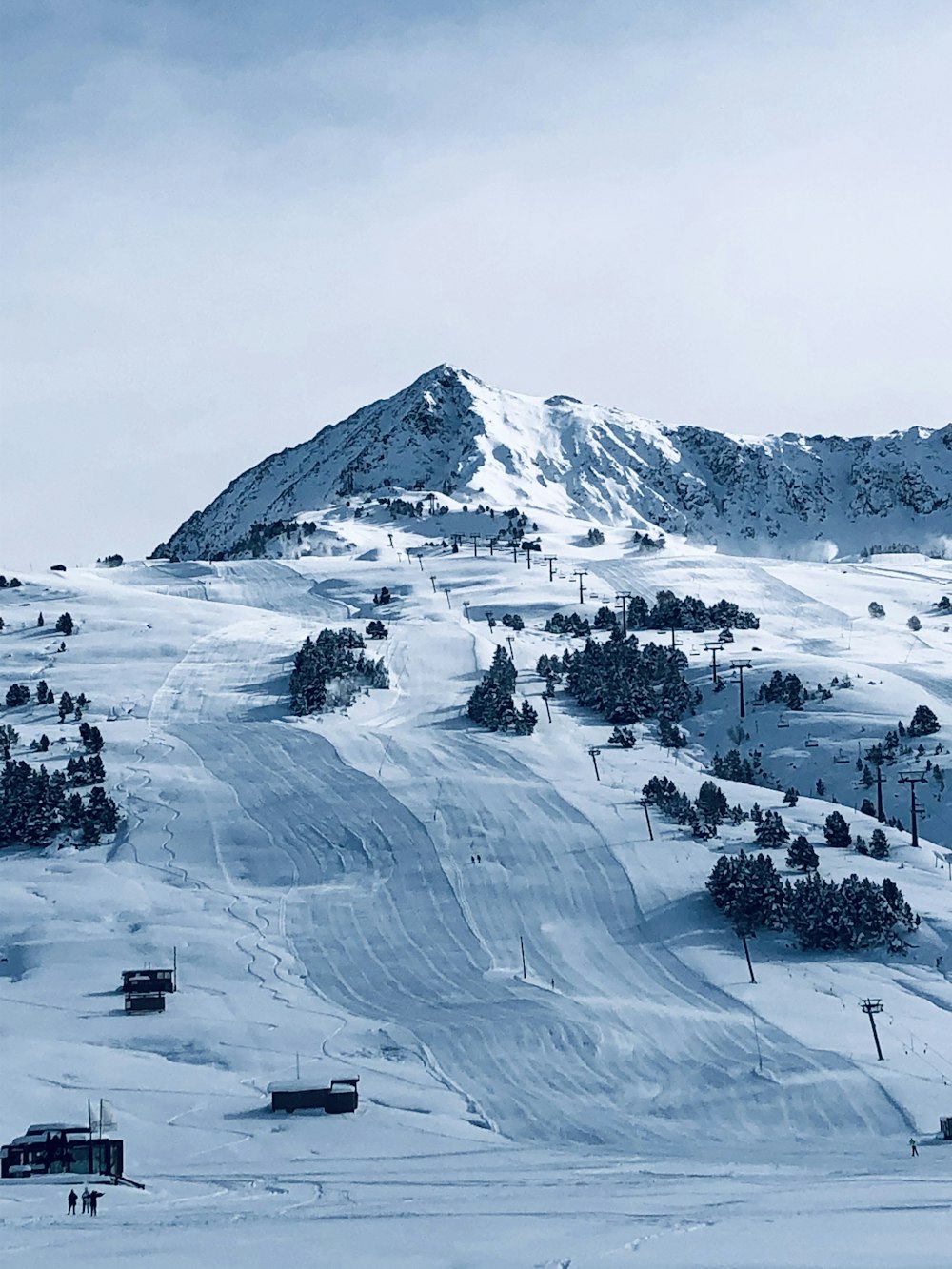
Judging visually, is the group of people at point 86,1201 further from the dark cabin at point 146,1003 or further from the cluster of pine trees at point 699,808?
the cluster of pine trees at point 699,808

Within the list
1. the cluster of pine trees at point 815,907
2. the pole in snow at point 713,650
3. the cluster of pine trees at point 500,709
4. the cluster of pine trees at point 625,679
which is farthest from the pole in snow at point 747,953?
the pole in snow at point 713,650

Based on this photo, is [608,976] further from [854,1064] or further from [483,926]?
[854,1064]

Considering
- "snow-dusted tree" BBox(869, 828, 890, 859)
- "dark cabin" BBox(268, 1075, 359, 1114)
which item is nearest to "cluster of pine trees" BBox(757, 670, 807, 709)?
"snow-dusted tree" BBox(869, 828, 890, 859)

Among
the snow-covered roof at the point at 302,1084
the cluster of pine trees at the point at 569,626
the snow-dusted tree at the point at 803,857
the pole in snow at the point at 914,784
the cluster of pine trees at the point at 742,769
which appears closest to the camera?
the snow-covered roof at the point at 302,1084

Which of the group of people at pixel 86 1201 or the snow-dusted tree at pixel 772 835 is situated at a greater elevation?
the group of people at pixel 86 1201

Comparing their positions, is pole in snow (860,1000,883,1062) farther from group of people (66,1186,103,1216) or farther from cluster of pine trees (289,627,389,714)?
cluster of pine trees (289,627,389,714)

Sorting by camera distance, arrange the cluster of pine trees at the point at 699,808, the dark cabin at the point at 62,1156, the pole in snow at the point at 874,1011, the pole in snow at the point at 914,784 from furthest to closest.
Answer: the pole in snow at the point at 914,784
the cluster of pine trees at the point at 699,808
the pole in snow at the point at 874,1011
the dark cabin at the point at 62,1156

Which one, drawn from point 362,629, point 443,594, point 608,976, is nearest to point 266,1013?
point 608,976
